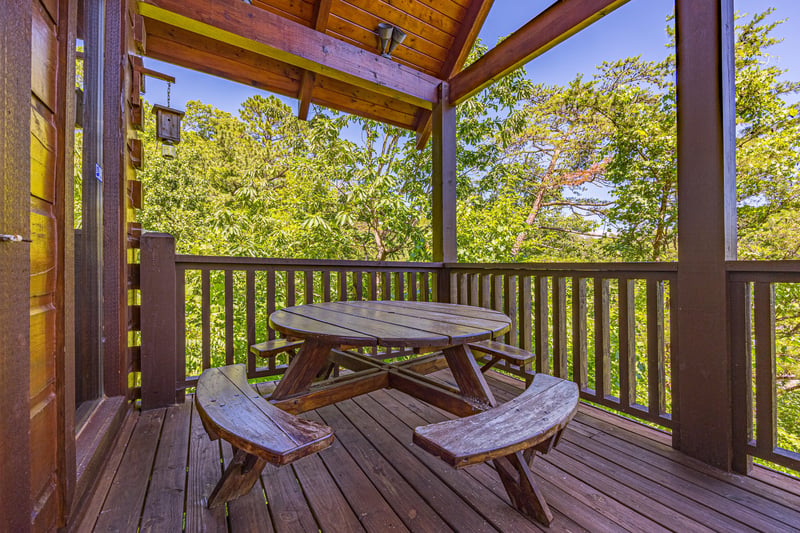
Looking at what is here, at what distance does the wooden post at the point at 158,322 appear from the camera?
6.74 ft

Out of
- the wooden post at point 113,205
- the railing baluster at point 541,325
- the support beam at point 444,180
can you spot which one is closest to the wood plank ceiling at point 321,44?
the support beam at point 444,180

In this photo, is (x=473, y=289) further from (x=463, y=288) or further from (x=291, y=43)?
(x=291, y=43)

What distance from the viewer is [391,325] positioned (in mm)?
1458

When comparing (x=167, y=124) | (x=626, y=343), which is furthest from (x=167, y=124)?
(x=626, y=343)

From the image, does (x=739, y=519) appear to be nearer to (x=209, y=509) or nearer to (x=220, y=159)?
(x=209, y=509)

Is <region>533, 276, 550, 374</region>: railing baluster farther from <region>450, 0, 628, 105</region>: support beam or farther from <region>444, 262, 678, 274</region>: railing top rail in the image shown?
<region>450, 0, 628, 105</region>: support beam

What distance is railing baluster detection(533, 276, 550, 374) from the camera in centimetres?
240

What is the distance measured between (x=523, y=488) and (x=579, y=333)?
124cm

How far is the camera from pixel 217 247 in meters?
6.61

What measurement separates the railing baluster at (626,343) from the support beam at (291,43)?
7.92 ft

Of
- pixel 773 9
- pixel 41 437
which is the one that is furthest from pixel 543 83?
pixel 41 437

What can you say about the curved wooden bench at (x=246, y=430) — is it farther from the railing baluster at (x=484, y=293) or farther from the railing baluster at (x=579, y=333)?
the railing baluster at (x=484, y=293)

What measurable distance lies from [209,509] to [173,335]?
1.20 m

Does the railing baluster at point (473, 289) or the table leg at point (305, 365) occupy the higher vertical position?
the railing baluster at point (473, 289)
